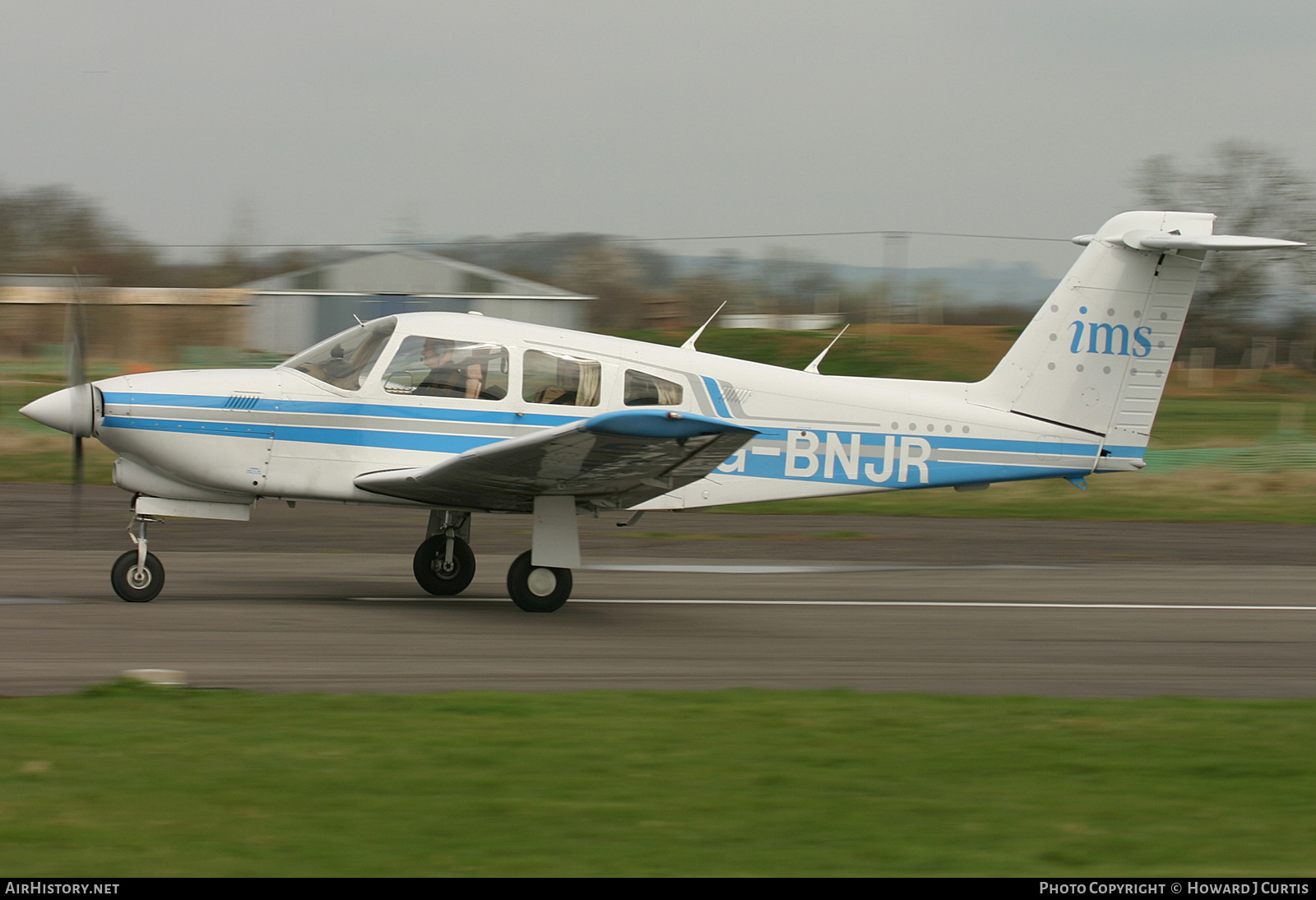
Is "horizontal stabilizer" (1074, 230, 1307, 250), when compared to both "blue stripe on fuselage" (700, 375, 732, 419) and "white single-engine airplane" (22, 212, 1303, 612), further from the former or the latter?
"blue stripe on fuselage" (700, 375, 732, 419)

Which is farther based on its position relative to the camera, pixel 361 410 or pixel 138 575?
pixel 361 410

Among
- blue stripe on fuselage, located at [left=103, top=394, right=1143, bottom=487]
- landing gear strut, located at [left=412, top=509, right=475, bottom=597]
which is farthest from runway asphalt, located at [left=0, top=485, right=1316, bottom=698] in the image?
blue stripe on fuselage, located at [left=103, top=394, right=1143, bottom=487]

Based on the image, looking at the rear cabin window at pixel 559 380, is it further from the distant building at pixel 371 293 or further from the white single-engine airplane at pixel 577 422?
the distant building at pixel 371 293

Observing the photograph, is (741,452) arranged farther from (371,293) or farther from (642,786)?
(371,293)

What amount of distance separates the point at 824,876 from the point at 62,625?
6389mm

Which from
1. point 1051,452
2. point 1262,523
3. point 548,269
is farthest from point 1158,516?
point 548,269

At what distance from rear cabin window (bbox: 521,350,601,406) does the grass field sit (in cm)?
340

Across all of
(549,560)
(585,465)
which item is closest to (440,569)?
(549,560)

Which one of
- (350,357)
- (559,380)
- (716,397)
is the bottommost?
(716,397)

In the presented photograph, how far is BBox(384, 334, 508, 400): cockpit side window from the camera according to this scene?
9539 millimetres

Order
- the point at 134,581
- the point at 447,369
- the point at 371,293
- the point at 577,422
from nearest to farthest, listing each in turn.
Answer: the point at 577,422
the point at 134,581
the point at 447,369
the point at 371,293

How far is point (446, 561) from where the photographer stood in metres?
10.4

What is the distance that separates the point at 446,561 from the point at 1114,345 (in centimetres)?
623

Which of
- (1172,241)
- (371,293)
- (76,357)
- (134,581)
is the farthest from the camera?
(371,293)
